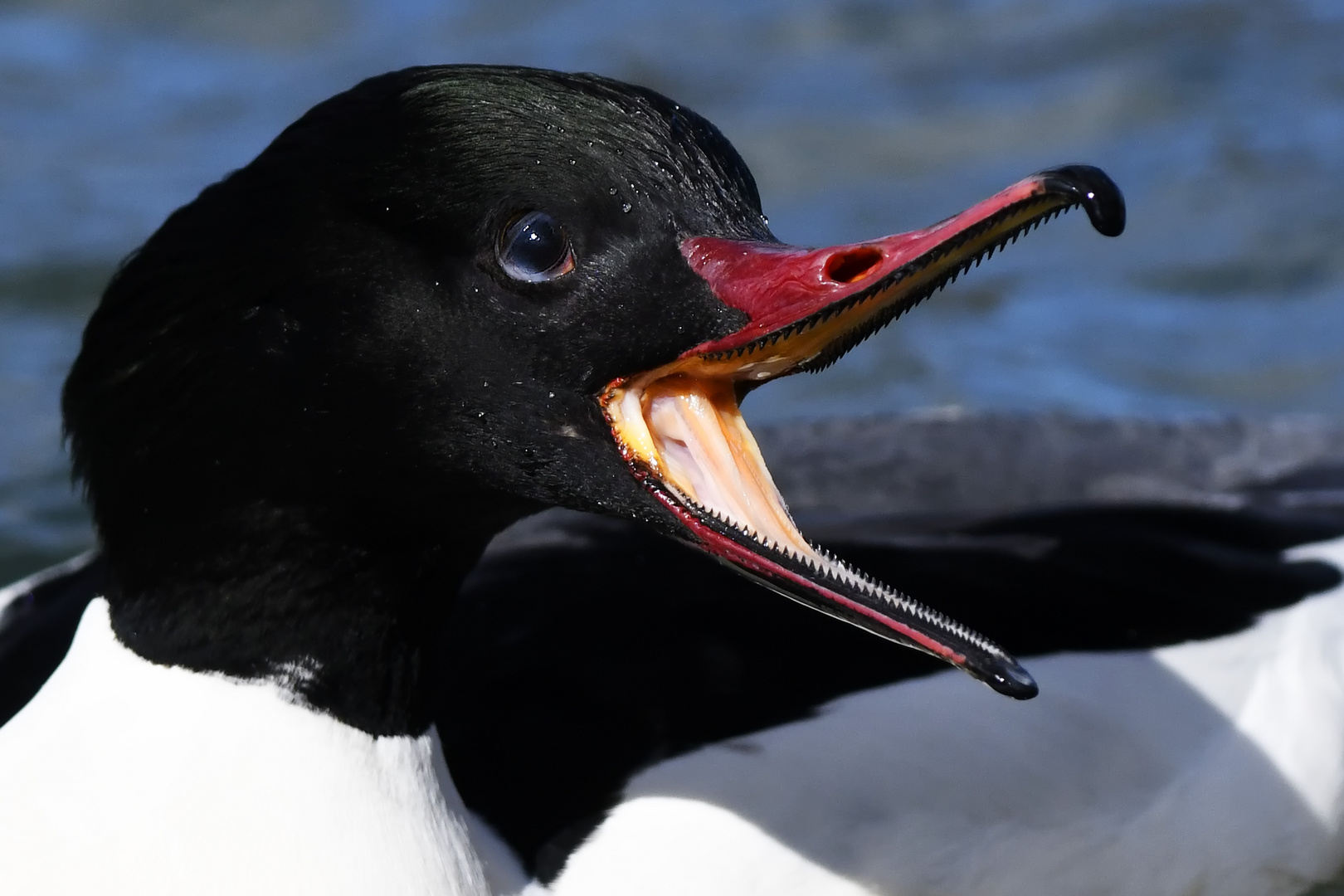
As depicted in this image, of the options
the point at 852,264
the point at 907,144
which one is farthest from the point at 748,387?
the point at 907,144

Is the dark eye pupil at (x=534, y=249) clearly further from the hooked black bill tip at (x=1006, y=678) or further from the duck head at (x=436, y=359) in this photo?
the hooked black bill tip at (x=1006, y=678)

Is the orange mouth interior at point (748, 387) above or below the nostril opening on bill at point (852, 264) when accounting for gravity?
below

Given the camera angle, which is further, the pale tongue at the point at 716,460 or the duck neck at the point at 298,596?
the duck neck at the point at 298,596

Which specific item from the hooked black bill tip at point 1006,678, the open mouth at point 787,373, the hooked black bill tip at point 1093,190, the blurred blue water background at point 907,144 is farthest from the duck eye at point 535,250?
the blurred blue water background at point 907,144

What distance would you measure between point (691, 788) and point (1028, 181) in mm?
1321

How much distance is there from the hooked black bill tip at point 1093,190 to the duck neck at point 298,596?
2.86 feet

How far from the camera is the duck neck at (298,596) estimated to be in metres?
2.85

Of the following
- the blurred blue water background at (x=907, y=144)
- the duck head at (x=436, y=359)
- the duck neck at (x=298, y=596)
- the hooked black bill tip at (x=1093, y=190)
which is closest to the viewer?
the hooked black bill tip at (x=1093, y=190)

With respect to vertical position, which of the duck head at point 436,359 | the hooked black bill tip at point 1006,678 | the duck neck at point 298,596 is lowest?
the hooked black bill tip at point 1006,678

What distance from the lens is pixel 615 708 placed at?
135 inches

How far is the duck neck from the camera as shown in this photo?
2.85m

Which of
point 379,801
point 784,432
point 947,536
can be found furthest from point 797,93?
point 379,801

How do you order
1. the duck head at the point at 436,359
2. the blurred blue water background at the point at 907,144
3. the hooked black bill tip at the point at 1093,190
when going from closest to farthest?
the hooked black bill tip at the point at 1093,190, the duck head at the point at 436,359, the blurred blue water background at the point at 907,144

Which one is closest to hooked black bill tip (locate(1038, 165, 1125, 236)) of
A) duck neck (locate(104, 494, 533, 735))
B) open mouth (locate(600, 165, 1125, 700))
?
open mouth (locate(600, 165, 1125, 700))
